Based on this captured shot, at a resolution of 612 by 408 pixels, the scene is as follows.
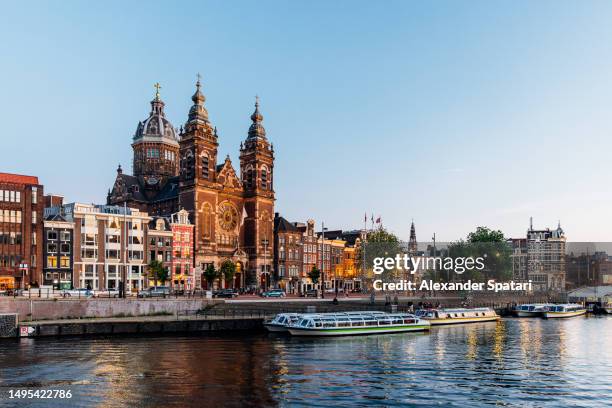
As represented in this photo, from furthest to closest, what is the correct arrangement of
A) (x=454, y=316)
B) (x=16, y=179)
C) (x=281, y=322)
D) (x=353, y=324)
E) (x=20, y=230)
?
(x=20, y=230) → (x=16, y=179) → (x=454, y=316) → (x=281, y=322) → (x=353, y=324)

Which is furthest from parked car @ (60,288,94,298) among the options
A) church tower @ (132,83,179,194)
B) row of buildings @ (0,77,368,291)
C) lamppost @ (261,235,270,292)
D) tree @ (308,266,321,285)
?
church tower @ (132,83,179,194)

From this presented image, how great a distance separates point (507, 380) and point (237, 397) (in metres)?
20.6

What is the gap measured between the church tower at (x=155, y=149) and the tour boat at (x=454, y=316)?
89.8 meters

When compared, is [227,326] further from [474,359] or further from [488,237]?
[488,237]

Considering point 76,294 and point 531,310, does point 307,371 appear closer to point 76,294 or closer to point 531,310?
point 76,294

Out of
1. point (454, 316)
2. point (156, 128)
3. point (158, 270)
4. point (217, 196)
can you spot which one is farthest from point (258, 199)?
point (454, 316)

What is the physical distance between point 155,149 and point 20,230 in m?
71.6

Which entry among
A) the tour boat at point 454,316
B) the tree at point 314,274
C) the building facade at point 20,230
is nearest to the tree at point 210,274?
the tree at point 314,274

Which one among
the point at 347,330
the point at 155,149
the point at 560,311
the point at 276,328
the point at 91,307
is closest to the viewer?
the point at 347,330

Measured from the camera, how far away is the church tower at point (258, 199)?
5389 inches

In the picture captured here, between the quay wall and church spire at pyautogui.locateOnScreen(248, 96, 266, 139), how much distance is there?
69.4 m

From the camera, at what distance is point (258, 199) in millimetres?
139375

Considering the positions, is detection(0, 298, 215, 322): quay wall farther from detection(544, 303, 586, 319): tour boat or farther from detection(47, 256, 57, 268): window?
detection(544, 303, 586, 319): tour boat

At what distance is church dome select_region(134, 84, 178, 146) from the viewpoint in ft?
545
